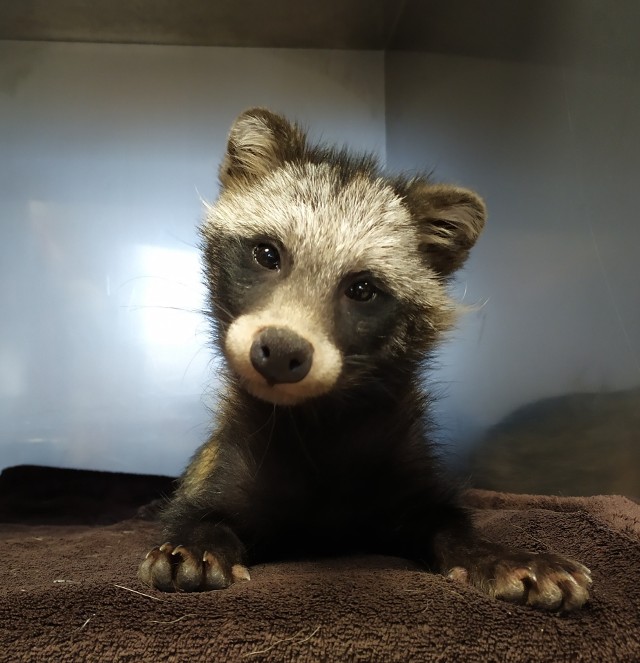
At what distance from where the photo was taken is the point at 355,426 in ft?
5.28

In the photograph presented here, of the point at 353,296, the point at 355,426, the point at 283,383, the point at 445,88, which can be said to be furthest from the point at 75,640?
the point at 445,88

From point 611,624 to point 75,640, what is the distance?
88 cm

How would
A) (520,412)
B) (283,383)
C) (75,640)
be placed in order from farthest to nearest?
1. (520,412)
2. (283,383)
3. (75,640)

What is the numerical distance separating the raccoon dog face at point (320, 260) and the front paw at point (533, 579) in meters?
0.47

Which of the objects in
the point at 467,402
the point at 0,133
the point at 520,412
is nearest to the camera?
the point at 520,412

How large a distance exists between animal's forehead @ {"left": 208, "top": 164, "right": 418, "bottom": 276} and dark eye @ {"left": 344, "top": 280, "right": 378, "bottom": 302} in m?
0.04

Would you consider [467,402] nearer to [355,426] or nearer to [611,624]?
[355,426]

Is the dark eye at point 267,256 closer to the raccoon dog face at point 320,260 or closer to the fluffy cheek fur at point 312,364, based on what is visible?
the raccoon dog face at point 320,260

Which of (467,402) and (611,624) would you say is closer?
(611,624)

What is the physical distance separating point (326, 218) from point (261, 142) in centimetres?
35

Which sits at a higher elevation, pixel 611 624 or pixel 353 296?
pixel 353 296

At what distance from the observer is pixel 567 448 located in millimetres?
1774

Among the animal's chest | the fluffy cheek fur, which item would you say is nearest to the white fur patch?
the fluffy cheek fur

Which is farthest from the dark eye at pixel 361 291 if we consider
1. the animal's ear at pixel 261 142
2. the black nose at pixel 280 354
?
the animal's ear at pixel 261 142
